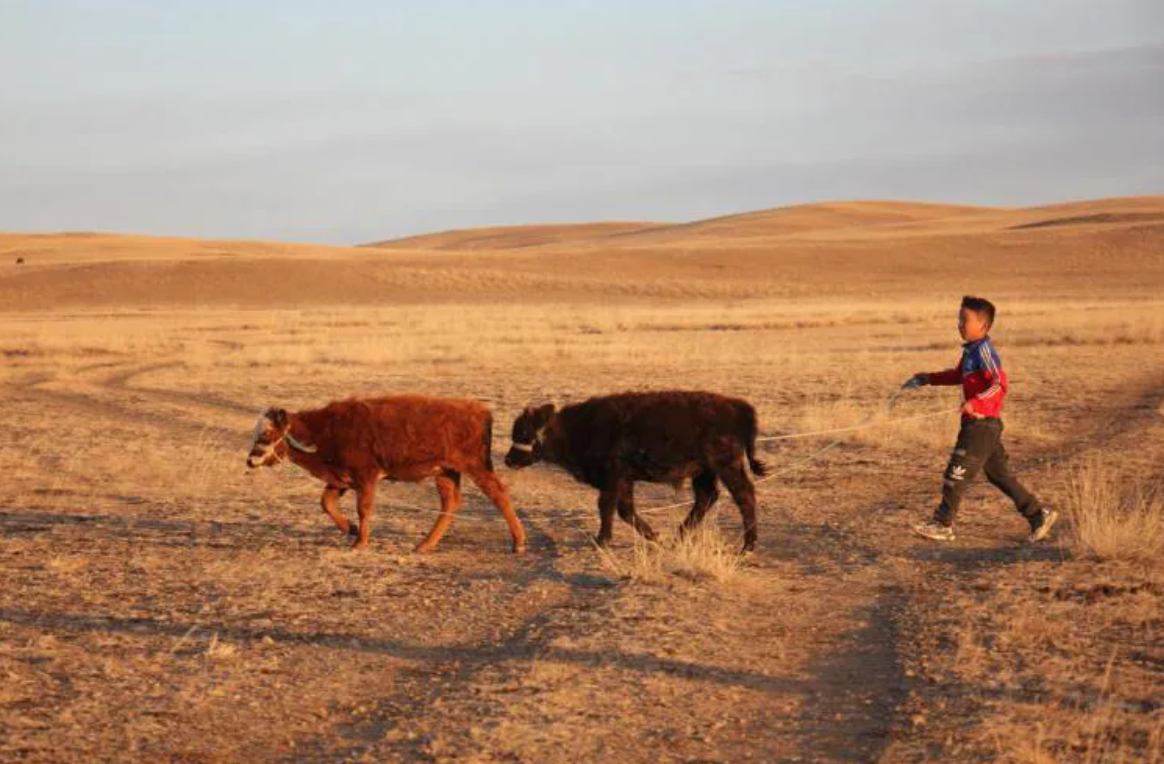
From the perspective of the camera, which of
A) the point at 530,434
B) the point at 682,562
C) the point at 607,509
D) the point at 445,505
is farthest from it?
the point at 445,505

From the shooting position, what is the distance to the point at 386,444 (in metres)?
9.97

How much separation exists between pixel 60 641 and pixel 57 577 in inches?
70.6

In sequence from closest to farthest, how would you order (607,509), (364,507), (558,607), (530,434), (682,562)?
(558,607)
(682,562)
(607,509)
(530,434)
(364,507)

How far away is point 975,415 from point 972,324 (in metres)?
Answer: 0.62

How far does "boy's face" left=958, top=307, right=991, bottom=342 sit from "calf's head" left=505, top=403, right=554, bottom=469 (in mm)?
2881

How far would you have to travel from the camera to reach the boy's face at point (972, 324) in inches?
377

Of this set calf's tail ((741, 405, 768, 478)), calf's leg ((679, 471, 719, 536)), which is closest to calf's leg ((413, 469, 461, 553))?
calf's leg ((679, 471, 719, 536))

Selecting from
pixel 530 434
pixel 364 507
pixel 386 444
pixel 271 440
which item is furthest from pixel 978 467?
pixel 271 440

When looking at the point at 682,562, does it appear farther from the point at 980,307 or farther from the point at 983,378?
the point at 980,307

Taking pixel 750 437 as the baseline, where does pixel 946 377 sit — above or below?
above

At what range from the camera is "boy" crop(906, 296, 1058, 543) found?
9.61 meters

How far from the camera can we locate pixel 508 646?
294 inches

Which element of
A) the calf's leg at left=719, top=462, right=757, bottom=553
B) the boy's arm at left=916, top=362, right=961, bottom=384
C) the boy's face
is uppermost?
the boy's face

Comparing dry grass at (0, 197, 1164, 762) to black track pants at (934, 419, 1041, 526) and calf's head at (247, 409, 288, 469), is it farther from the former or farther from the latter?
calf's head at (247, 409, 288, 469)
